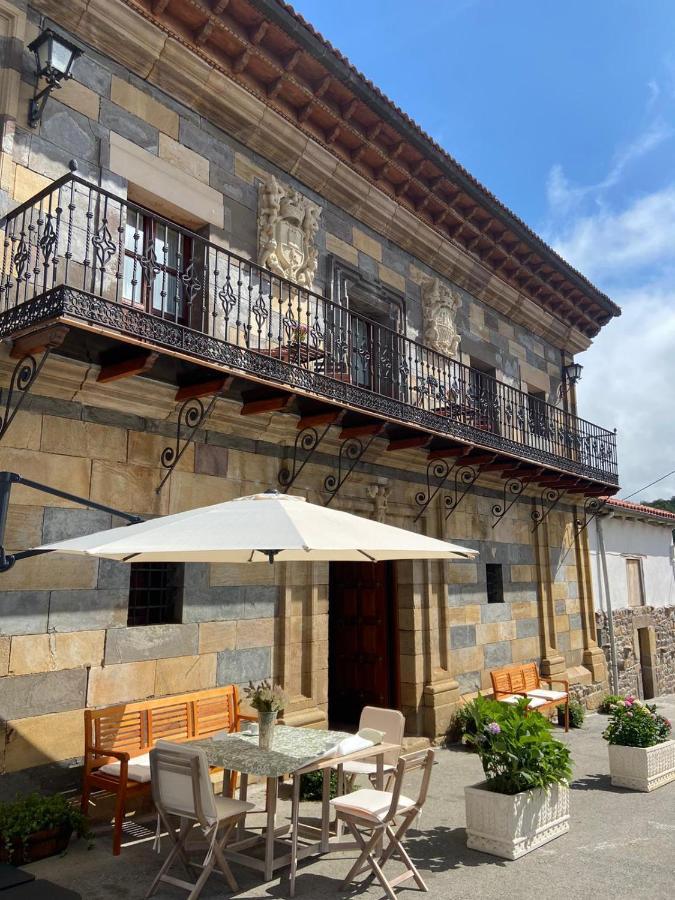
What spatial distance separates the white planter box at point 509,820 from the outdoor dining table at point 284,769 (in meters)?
0.74

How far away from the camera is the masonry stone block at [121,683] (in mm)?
5711

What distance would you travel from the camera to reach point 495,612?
10.9m

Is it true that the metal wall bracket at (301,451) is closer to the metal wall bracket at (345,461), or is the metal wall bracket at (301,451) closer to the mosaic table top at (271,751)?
the metal wall bracket at (345,461)

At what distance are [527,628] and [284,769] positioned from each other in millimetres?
8061

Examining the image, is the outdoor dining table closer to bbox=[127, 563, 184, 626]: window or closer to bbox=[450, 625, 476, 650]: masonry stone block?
bbox=[127, 563, 184, 626]: window

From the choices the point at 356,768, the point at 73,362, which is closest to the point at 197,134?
the point at 73,362

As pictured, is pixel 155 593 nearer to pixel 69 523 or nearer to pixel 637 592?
pixel 69 523

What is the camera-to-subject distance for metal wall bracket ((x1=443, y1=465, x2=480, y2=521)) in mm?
10172

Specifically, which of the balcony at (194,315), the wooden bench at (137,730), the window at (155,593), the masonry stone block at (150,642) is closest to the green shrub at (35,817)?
the wooden bench at (137,730)

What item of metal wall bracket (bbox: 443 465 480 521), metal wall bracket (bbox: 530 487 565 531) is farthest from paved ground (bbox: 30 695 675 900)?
metal wall bracket (bbox: 530 487 565 531)

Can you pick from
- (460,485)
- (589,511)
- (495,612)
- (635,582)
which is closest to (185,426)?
(460,485)

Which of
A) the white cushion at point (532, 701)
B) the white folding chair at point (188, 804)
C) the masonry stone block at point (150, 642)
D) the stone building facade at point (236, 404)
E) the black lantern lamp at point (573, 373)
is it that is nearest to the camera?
the white folding chair at point (188, 804)

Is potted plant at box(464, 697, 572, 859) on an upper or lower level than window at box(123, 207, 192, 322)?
lower

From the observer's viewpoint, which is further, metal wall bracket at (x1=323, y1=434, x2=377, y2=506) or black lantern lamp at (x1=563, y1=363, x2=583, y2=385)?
black lantern lamp at (x1=563, y1=363, x2=583, y2=385)
